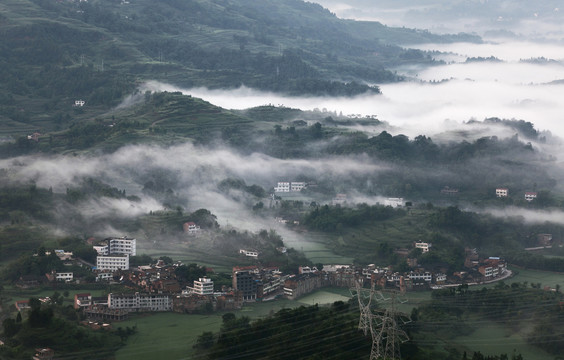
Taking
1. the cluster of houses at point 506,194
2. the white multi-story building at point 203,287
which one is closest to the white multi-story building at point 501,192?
the cluster of houses at point 506,194

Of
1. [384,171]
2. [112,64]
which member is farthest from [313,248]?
[112,64]

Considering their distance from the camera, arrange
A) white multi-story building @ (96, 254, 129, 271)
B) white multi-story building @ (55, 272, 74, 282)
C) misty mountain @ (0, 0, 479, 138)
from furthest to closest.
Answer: misty mountain @ (0, 0, 479, 138) < white multi-story building @ (96, 254, 129, 271) < white multi-story building @ (55, 272, 74, 282)

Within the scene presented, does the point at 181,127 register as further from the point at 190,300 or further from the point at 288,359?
the point at 288,359

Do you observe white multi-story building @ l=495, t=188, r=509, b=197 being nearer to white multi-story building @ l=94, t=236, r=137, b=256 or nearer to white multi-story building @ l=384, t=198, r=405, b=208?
white multi-story building @ l=384, t=198, r=405, b=208

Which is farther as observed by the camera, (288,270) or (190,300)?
(288,270)

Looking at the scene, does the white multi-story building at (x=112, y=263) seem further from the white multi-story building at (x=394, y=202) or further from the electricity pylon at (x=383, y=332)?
the white multi-story building at (x=394, y=202)

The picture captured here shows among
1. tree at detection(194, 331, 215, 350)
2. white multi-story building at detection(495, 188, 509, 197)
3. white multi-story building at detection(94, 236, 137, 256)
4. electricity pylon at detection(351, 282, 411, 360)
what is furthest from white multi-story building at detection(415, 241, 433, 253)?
tree at detection(194, 331, 215, 350)
